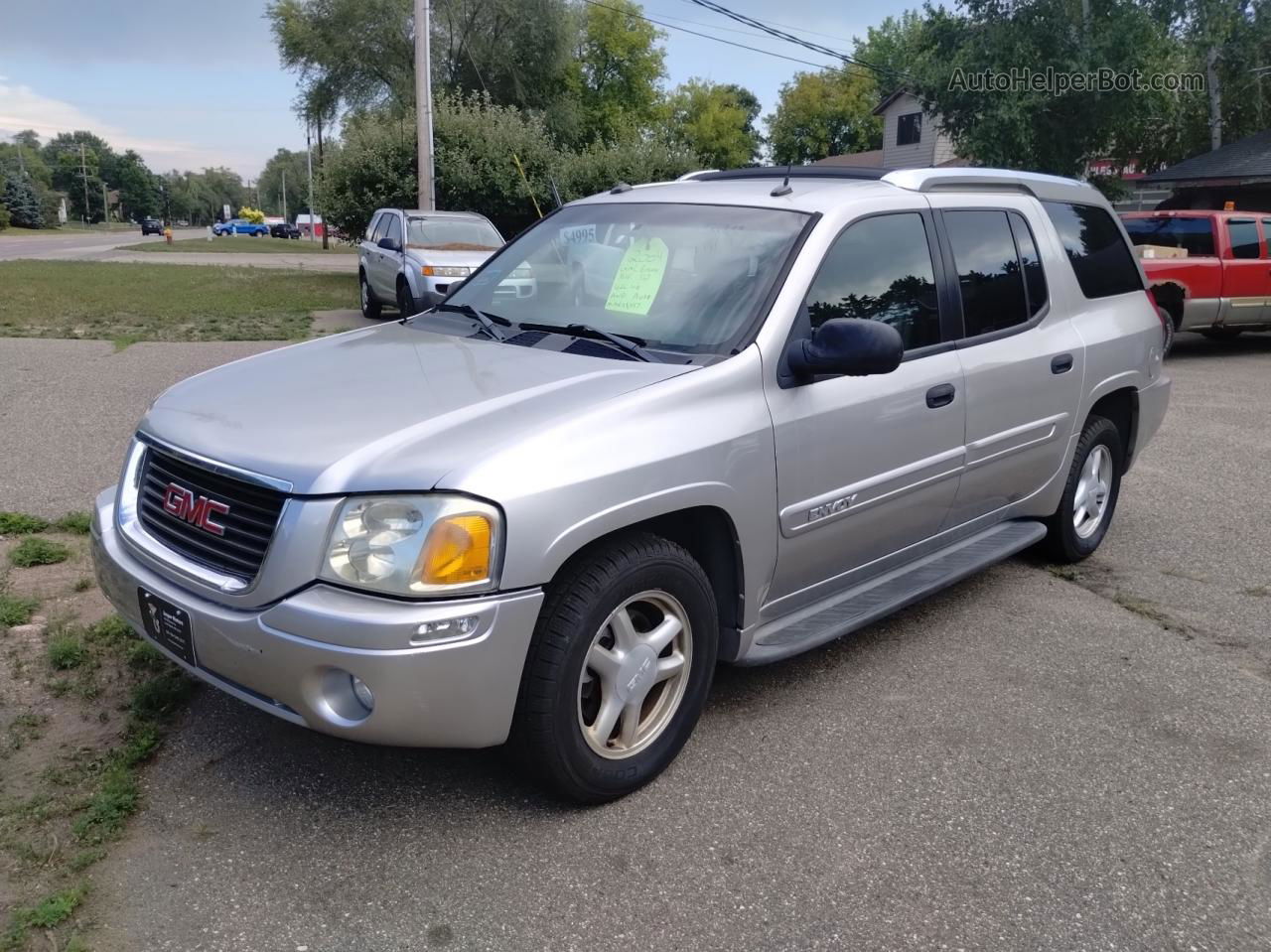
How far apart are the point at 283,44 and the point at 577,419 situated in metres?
38.7

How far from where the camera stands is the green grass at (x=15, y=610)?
13.8 feet

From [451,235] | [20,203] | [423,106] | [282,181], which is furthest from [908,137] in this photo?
[282,181]

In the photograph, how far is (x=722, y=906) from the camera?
8.89ft

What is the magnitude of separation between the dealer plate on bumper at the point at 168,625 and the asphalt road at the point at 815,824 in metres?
0.46

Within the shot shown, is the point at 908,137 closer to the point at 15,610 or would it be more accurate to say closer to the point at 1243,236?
the point at 1243,236

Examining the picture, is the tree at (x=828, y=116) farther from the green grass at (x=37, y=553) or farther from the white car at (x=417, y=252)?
the green grass at (x=37, y=553)

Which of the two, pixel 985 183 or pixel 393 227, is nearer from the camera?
pixel 985 183

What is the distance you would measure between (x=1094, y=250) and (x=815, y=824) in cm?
342

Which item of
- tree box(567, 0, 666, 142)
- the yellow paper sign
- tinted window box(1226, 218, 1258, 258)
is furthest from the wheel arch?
tree box(567, 0, 666, 142)

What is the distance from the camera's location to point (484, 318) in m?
4.10

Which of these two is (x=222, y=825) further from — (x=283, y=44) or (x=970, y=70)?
(x=283, y=44)

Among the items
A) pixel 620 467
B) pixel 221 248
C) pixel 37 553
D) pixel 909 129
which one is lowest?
pixel 37 553

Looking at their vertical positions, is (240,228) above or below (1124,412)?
above
